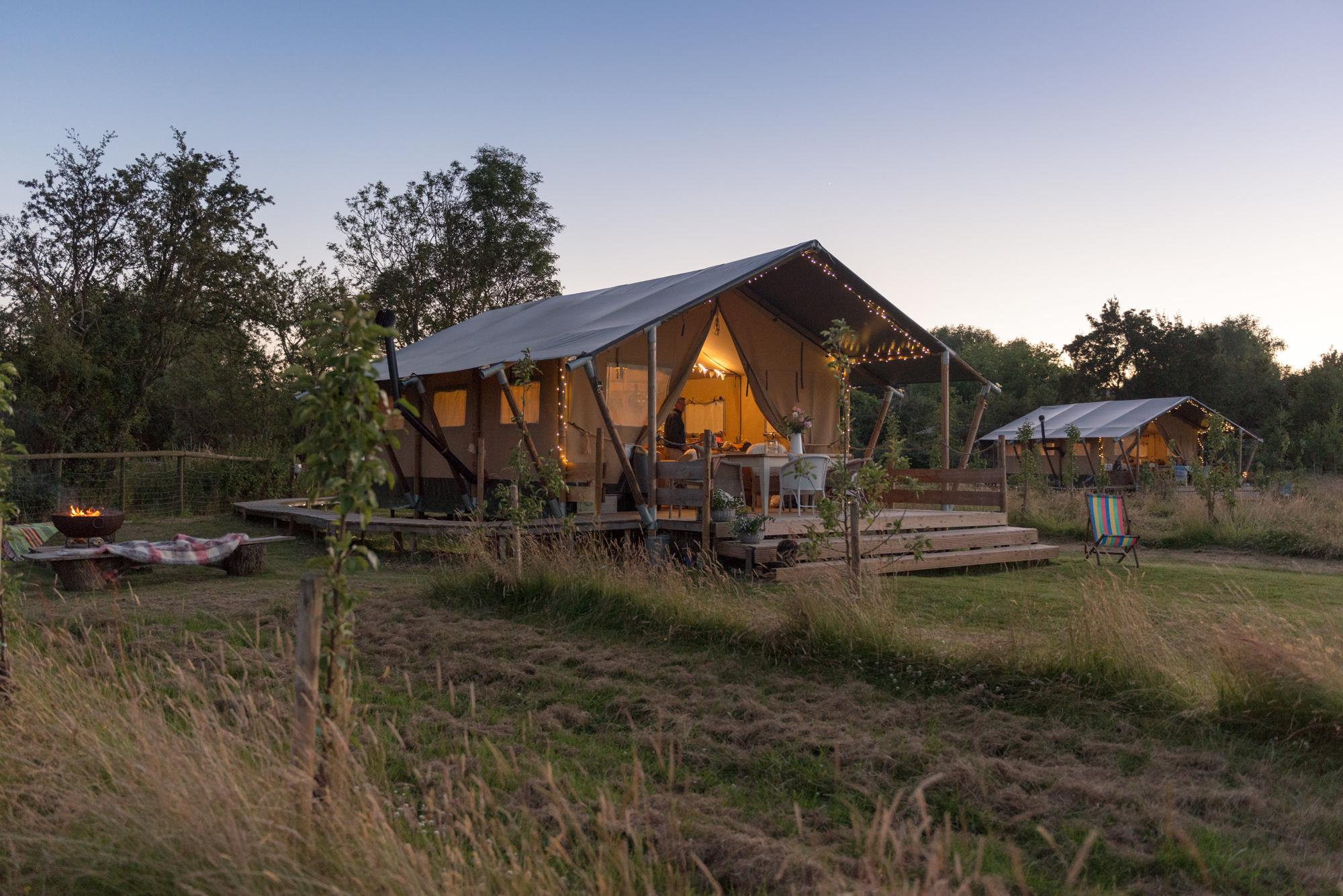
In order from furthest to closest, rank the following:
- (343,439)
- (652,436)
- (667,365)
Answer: (667,365) < (652,436) < (343,439)

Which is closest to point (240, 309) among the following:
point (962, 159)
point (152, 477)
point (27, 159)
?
point (27, 159)

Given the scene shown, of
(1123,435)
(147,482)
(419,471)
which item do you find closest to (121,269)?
(147,482)

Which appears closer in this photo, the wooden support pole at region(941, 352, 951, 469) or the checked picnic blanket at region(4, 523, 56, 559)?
the checked picnic blanket at region(4, 523, 56, 559)

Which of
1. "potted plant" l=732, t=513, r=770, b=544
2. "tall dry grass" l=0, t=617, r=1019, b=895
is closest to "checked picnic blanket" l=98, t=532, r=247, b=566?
"potted plant" l=732, t=513, r=770, b=544

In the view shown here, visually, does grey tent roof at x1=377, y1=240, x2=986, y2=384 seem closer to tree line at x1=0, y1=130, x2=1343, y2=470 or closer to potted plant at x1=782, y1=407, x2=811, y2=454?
potted plant at x1=782, y1=407, x2=811, y2=454

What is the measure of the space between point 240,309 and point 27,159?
5.17 m

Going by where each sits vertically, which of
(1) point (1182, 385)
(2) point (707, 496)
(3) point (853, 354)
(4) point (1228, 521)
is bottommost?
(4) point (1228, 521)

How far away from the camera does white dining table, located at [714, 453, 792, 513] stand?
10.3 m

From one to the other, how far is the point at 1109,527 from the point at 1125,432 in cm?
1842

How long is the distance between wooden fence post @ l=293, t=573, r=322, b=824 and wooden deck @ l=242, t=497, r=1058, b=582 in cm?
544

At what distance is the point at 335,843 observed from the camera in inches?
88.0

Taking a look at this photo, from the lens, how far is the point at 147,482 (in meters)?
16.5

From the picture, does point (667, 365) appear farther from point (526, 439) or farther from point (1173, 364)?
point (1173, 364)

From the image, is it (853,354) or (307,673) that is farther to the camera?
(853,354)
